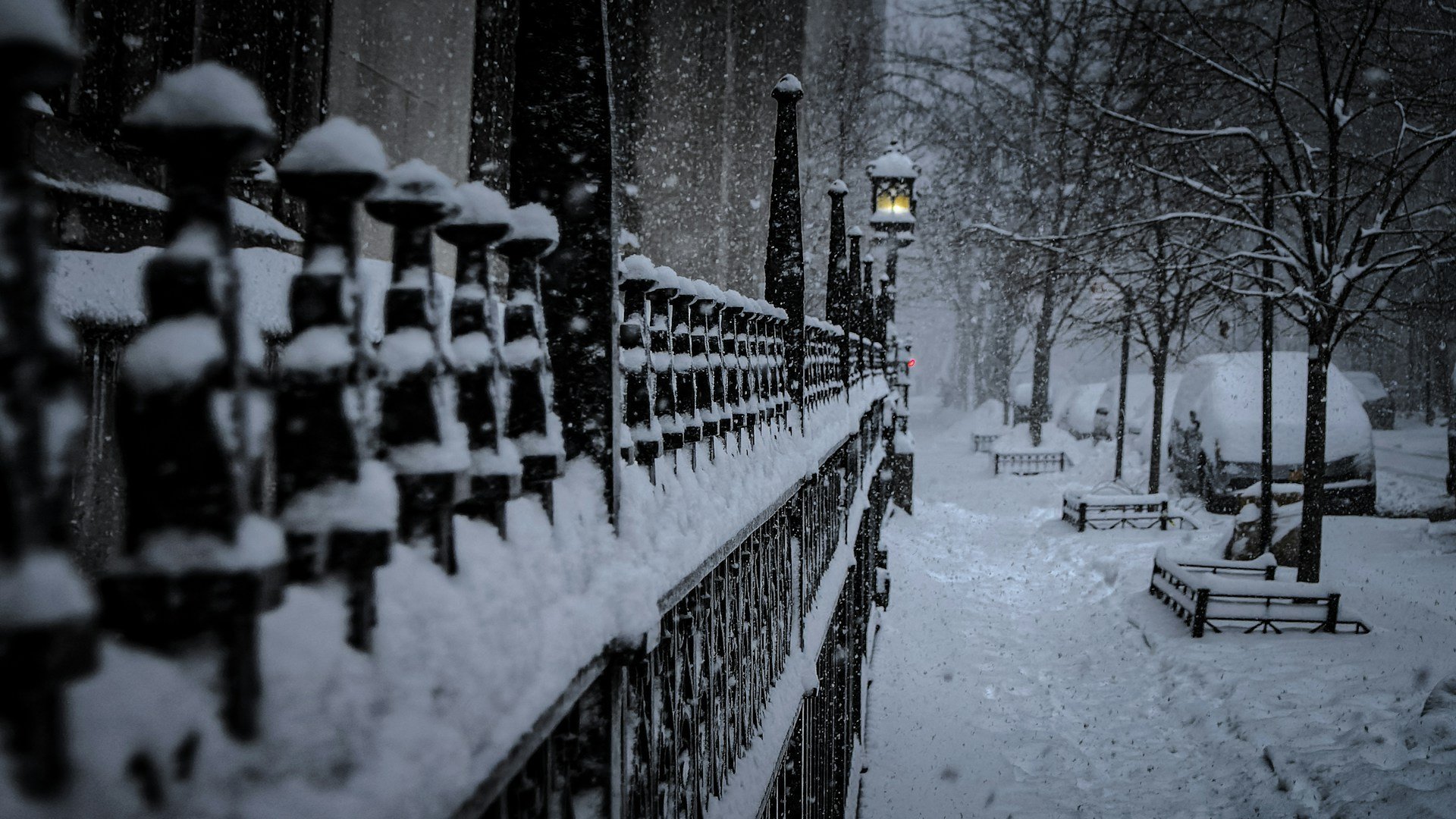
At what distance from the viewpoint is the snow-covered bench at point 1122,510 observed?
15.3 metres

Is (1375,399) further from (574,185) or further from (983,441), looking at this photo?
(574,185)

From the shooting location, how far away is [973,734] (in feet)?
25.0

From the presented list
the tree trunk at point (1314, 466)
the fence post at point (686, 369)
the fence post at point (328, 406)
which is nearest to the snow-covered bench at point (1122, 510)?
the tree trunk at point (1314, 466)

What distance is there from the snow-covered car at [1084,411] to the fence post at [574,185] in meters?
29.6

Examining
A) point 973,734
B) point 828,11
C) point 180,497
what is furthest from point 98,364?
point 828,11

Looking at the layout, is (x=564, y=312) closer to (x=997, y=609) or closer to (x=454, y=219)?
(x=454, y=219)

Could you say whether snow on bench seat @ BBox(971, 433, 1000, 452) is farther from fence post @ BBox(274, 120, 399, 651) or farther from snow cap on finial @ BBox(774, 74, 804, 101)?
fence post @ BBox(274, 120, 399, 651)

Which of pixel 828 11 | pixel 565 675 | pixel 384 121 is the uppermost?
pixel 828 11

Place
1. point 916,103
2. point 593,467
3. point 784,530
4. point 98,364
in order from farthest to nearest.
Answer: point 916,103
point 784,530
point 98,364
point 593,467

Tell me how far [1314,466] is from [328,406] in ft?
37.6

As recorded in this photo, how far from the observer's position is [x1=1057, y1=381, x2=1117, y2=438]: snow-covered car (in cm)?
2956

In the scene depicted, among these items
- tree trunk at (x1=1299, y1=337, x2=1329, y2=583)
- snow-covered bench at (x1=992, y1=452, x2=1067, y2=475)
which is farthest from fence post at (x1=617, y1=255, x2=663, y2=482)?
snow-covered bench at (x1=992, y1=452, x2=1067, y2=475)

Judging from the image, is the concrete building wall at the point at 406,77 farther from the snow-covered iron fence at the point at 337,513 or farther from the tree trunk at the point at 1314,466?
the tree trunk at the point at 1314,466

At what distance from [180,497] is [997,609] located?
12.1m
